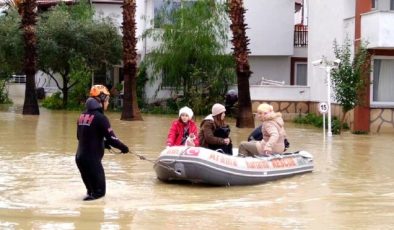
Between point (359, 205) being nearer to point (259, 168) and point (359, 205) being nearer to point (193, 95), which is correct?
point (259, 168)

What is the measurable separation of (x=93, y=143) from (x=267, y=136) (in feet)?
13.6

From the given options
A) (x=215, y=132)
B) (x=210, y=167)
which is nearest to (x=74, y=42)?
(x=215, y=132)

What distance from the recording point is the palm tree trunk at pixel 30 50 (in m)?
33.0

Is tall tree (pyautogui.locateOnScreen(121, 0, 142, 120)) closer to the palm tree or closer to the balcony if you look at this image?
the palm tree

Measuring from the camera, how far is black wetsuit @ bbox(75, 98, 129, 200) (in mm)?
11852

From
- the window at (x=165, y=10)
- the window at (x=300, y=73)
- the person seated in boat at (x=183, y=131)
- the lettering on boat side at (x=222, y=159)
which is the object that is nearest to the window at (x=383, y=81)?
the window at (x=300, y=73)

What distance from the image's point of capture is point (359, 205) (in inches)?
462

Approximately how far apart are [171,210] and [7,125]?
1752cm

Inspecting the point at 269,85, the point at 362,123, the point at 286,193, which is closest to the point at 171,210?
the point at 286,193

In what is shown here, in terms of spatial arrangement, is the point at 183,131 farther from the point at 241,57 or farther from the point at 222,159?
the point at 241,57

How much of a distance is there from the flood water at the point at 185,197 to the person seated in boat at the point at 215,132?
39.1 inches

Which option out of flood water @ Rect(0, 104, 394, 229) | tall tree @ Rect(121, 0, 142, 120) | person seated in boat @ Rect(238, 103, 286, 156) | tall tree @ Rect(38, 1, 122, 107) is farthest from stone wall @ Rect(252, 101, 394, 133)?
person seated in boat @ Rect(238, 103, 286, 156)

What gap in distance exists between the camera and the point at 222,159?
13.4 meters

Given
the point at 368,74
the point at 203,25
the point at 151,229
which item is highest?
the point at 203,25
